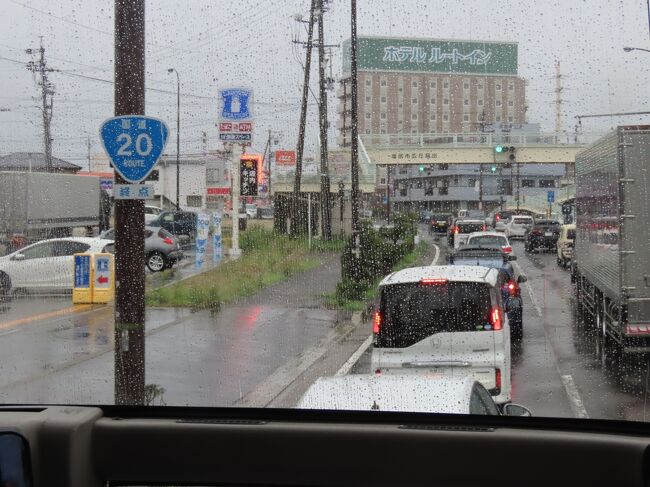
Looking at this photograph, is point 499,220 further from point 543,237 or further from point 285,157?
point 285,157

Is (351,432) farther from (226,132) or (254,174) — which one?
(254,174)

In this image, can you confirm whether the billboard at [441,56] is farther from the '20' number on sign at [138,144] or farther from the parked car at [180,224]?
the parked car at [180,224]

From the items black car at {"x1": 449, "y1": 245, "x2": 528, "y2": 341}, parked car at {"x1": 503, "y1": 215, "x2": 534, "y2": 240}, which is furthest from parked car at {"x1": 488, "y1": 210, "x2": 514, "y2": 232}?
black car at {"x1": 449, "y1": 245, "x2": 528, "y2": 341}

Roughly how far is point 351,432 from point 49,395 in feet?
13.1

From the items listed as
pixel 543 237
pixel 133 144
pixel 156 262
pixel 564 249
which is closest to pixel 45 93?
pixel 133 144

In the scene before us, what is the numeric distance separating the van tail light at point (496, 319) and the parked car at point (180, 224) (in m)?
11.8

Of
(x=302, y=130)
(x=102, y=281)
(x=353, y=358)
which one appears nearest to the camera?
(x=353, y=358)

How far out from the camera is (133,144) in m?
5.60

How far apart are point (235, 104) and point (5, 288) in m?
7.81

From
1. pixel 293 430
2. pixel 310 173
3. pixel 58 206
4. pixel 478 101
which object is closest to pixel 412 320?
pixel 478 101

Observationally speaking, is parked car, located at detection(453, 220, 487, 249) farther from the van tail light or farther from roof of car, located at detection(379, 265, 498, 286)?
the van tail light

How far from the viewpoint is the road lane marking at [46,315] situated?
10.8 m

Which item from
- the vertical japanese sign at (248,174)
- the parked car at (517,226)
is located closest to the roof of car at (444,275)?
the vertical japanese sign at (248,174)

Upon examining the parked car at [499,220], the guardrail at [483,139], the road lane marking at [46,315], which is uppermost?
the guardrail at [483,139]
